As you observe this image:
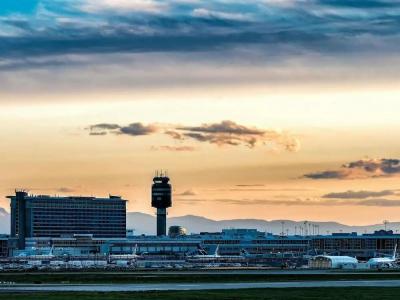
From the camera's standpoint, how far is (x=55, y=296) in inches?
4163

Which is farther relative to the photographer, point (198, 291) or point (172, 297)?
point (198, 291)

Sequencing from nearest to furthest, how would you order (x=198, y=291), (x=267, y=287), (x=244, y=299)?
(x=244, y=299)
(x=198, y=291)
(x=267, y=287)

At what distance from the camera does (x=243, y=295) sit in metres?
106

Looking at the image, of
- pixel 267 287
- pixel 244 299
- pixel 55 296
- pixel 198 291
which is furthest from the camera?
pixel 267 287

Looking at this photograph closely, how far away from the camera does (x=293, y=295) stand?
106 m

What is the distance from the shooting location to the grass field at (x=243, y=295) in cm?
10231

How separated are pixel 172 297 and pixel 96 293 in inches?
476

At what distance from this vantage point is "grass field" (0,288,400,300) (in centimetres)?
10231

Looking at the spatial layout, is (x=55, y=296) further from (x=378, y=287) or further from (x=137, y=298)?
(x=378, y=287)

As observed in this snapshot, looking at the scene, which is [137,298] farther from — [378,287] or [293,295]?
[378,287]

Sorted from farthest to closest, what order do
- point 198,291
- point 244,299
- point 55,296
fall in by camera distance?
point 198,291
point 55,296
point 244,299

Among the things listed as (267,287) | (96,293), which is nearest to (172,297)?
(96,293)

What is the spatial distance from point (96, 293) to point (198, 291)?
1112 cm

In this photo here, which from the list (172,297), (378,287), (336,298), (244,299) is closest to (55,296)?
(172,297)
